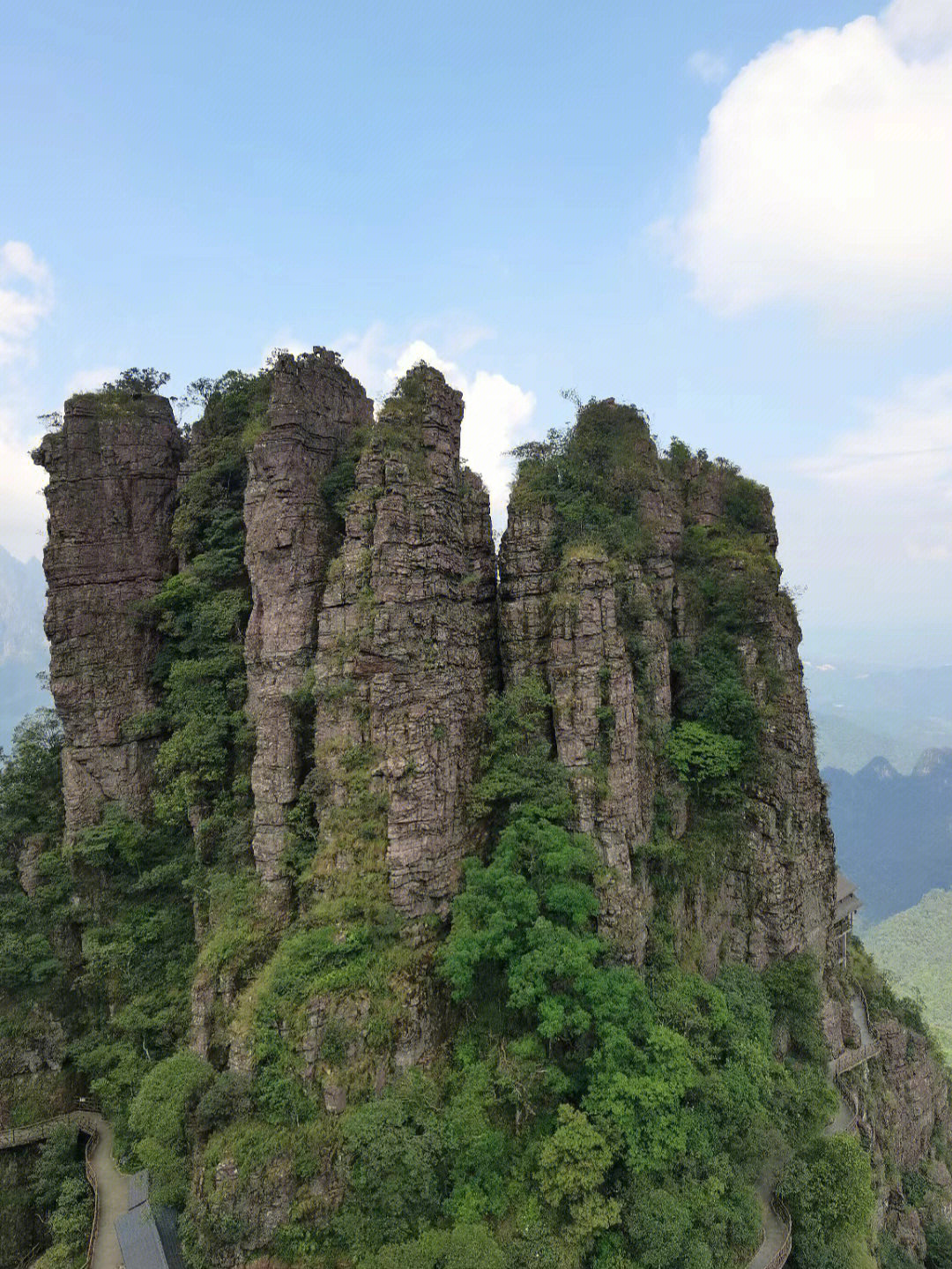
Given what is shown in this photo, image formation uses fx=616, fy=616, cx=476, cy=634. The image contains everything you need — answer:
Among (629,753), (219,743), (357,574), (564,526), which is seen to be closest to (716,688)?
(629,753)

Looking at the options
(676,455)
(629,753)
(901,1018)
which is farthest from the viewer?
(901,1018)

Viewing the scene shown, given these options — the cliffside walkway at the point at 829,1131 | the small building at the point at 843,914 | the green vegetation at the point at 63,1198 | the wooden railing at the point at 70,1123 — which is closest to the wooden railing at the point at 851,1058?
the cliffside walkway at the point at 829,1131

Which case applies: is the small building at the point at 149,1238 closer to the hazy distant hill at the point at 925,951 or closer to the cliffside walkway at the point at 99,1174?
the cliffside walkway at the point at 99,1174

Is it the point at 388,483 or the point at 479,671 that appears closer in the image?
the point at 388,483

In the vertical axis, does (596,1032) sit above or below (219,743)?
below

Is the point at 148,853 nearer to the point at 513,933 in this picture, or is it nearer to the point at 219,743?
the point at 219,743

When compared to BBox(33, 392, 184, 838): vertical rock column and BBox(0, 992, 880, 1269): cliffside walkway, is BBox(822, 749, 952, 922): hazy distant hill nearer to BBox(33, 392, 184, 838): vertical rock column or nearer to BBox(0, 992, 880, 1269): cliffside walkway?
BBox(0, 992, 880, 1269): cliffside walkway

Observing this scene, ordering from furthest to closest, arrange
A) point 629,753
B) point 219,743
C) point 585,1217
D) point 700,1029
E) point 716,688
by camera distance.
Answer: point 716,688 → point 219,743 → point 629,753 → point 700,1029 → point 585,1217

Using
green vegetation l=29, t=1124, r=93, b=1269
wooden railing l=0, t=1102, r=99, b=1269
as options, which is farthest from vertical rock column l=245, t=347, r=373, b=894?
green vegetation l=29, t=1124, r=93, b=1269
